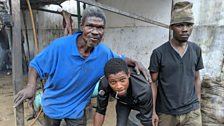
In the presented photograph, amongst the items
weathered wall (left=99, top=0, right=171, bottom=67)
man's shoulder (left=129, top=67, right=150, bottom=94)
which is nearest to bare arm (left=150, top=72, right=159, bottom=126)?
man's shoulder (left=129, top=67, right=150, bottom=94)

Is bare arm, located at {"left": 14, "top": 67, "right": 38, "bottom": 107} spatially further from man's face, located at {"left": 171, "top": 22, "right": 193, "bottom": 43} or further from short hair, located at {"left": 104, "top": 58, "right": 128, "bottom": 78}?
man's face, located at {"left": 171, "top": 22, "right": 193, "bottom": 43}

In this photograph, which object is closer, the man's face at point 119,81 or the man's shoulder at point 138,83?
the man's face at point 119,81

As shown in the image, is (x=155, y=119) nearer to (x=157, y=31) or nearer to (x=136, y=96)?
(x=136, y=96)

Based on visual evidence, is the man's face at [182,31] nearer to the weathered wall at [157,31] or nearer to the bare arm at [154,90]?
the bare arm at [154,90]

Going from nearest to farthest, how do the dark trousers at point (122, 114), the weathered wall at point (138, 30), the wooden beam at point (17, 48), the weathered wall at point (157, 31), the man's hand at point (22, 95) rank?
the man's hand at point (22, 95), the wooden beam at point (17, 48), the dark trousers at point (122, 114), the weathered wall at point (157, 31), the weathered wall at point (138, 30)

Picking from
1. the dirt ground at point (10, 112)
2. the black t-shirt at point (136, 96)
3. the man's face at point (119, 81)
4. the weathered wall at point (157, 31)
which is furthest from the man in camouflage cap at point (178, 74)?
the dirt ground at point (10, 112)

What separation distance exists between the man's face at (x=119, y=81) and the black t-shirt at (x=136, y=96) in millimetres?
76

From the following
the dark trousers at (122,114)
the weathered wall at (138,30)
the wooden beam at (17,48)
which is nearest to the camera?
the wooden beam at (17,48)

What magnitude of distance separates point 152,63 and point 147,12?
→ 2.94m

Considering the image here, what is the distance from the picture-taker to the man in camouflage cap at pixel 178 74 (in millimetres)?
2092

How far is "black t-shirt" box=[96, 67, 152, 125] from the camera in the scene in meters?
1.74

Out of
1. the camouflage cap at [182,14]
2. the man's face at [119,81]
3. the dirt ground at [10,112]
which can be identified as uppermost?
the camouflage cap at [182,14]

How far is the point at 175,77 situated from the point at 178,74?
4 centimetres

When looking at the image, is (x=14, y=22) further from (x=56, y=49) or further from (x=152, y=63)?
(x=152, y=63)
